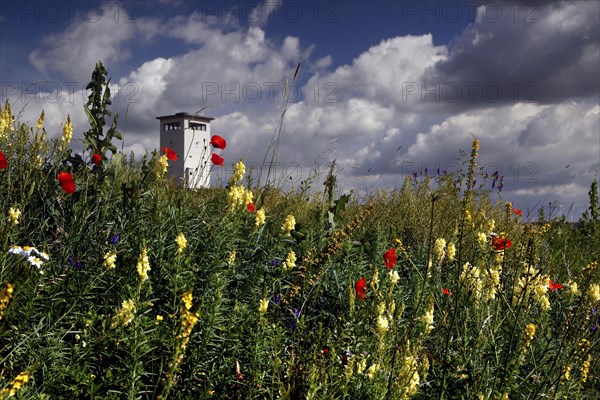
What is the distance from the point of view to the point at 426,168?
33.6 ft

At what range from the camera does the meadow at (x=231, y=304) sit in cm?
286

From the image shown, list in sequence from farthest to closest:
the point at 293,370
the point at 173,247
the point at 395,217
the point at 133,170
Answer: the point at 395,217, the point at 133,170, the point at 173,247, the point at 293,370

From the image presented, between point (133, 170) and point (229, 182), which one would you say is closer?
point (229, 182)

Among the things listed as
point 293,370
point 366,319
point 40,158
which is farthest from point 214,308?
point 40,158

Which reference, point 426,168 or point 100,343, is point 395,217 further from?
point 100,343

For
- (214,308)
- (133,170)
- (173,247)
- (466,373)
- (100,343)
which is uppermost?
(133,170)

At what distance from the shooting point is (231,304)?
3957mm

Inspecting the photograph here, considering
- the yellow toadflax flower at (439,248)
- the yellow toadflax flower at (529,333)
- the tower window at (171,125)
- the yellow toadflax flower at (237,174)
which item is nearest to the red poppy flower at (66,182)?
the yellow toadflax flower at (237,174)

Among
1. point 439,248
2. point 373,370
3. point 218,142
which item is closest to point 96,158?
point 218,142

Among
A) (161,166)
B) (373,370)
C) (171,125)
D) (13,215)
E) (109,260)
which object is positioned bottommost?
(373,370)

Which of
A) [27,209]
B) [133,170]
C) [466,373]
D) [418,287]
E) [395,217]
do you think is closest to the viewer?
[466,373]

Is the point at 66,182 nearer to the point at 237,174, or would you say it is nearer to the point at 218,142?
the point at 237,174

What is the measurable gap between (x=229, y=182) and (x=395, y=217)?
3.66m

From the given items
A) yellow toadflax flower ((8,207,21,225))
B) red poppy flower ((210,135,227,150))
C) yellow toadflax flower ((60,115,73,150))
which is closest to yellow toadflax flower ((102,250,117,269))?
yellow toadflax flower ((8,207,21,225))
